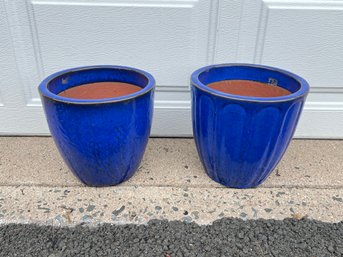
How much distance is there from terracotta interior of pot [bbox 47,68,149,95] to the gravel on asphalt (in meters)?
0.69

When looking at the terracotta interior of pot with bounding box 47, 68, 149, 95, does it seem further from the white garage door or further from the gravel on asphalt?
the gravel on asphalt

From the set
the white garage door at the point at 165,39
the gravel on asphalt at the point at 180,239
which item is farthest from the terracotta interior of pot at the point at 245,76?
the gravel on asphalt at the point at 180,239

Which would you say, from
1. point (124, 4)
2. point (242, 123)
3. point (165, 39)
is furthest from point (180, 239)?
point (124, 4)

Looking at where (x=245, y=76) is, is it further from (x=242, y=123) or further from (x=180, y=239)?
(x=180, y=239)

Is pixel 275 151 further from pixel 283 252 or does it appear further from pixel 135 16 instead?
pixel 135 16

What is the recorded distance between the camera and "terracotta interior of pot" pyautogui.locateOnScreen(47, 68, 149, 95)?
63.7 inches

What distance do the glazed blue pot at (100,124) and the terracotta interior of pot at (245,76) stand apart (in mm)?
344

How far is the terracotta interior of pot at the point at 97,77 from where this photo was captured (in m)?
1.62

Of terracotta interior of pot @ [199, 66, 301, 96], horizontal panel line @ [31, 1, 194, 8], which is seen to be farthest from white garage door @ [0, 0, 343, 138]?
terracotta interior of pot @ [199, 66, 301, 96]

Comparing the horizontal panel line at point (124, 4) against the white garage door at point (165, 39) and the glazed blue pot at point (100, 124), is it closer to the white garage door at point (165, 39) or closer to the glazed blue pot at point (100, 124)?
the white garage door at point (165, 39)

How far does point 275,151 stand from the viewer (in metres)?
1.52

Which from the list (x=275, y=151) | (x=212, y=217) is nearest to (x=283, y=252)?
(x=212, y=217)

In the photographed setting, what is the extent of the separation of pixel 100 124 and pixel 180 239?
608mm

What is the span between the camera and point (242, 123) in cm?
140
